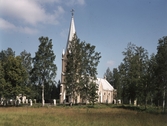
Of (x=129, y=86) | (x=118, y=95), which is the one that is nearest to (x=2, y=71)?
(x=129, y=86)

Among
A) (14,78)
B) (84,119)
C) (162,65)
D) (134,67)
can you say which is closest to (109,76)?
(134,67)

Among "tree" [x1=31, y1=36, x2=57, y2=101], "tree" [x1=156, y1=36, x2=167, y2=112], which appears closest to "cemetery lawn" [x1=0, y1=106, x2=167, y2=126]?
"tree" [x1=156, y1=36, x2=167, y2=112]

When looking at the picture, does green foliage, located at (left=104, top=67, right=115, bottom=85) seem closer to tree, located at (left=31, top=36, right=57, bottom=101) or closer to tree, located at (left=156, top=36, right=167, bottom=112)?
tree, located at (left=31, top=36, right=57, bottom=101)

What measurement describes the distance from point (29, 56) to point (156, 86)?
32610 millimetres

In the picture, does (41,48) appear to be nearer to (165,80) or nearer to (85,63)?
(85,63)

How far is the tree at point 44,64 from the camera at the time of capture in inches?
1766

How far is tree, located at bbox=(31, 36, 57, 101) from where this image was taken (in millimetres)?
44844

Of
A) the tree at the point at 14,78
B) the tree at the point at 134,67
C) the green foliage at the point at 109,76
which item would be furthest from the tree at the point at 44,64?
the green foliage at the point at 109,76

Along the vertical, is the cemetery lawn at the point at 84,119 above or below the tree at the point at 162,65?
below

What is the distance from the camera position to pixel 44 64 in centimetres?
4506

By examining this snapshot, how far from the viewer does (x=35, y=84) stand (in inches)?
1855

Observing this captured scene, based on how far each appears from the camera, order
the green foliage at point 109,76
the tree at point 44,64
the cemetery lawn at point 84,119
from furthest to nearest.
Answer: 1. the green foliage at point 109,76
2. the tree at point 44,64
3. the cemetery lawn at point 84,119

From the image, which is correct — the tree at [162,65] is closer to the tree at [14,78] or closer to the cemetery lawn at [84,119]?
the cemetery lawn at [84,119]

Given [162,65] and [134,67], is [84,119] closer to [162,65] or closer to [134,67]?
[162,65]
